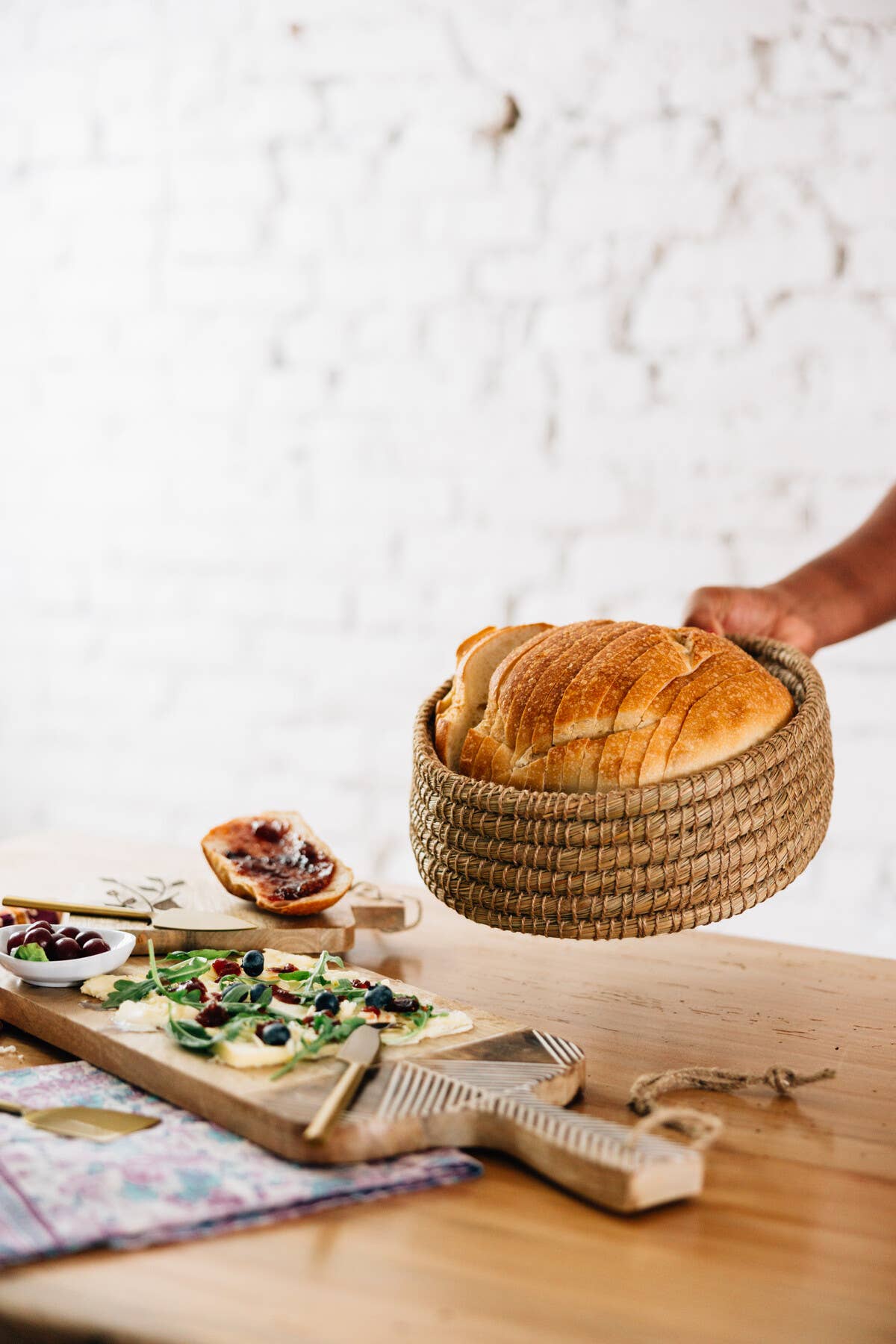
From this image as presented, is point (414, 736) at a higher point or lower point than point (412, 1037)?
higher

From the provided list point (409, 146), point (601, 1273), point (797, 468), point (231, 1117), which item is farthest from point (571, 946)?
point (409, 146)

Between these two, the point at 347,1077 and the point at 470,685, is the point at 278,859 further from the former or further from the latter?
the point at 347,1077

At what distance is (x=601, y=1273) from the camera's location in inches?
35.6

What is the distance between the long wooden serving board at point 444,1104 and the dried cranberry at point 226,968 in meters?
0.13

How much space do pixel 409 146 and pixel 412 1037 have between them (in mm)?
2347

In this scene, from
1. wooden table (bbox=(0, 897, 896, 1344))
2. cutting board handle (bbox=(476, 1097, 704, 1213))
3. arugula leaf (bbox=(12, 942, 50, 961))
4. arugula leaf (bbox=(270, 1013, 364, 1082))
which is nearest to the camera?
wooden table (bbox=(0, 897, 896, 1344))

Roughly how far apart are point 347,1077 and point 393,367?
221 centimetres

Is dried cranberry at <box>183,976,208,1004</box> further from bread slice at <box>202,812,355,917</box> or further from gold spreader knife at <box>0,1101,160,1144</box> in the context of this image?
bread slice at <box>202,812,355,917</box>

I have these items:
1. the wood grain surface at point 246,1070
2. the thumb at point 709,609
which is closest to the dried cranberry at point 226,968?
the wood grain surface at point 246,1070

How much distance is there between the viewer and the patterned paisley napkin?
92cm

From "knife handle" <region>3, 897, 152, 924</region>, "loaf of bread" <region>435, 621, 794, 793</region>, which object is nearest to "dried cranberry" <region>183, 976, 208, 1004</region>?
"knife handle" <region>3, 897, 152, 924</region>

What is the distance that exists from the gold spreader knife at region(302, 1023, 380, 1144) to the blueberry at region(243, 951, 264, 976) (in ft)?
0.62

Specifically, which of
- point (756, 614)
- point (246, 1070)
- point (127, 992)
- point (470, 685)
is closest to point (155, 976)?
point (127, 992)

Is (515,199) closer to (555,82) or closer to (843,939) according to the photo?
(555,82)
